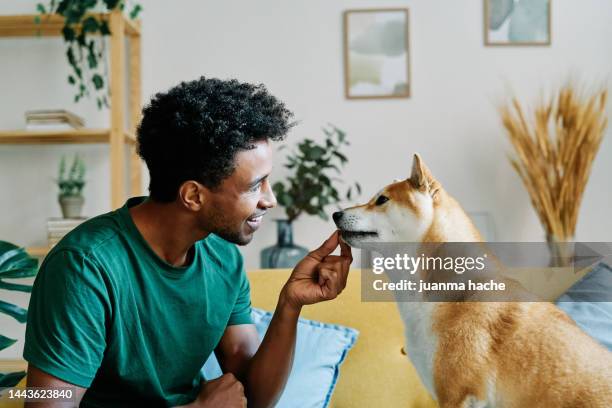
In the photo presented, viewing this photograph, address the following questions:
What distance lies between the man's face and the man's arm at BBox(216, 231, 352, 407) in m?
0.14

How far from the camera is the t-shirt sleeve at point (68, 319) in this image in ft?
3.46

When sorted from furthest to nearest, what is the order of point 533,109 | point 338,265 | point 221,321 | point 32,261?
1. point 533,109
2. point 32,261
3. point 221,321
4. point 338,265

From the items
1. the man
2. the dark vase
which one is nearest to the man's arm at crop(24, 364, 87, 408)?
the man

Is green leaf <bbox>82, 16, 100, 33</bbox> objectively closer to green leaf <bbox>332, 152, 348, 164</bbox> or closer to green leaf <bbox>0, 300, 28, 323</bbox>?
green leaf <bbox>332, 152, 348, 164</bbox>

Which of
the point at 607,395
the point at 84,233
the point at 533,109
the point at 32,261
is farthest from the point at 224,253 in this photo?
the point at 533,109

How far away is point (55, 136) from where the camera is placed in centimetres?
271

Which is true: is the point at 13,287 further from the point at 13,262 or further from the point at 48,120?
the point at 48,120

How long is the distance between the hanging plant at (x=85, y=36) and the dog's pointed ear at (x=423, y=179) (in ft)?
6.58

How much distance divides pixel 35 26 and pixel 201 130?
1.97m

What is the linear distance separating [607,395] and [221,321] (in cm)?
86

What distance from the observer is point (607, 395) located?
24.4 inches

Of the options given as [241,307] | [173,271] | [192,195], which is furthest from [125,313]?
[241,307]

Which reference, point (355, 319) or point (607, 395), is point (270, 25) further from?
point (607, 395)

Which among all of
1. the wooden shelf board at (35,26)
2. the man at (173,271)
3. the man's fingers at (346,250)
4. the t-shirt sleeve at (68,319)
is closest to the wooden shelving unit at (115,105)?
the wooden shelf board at (35,26)
